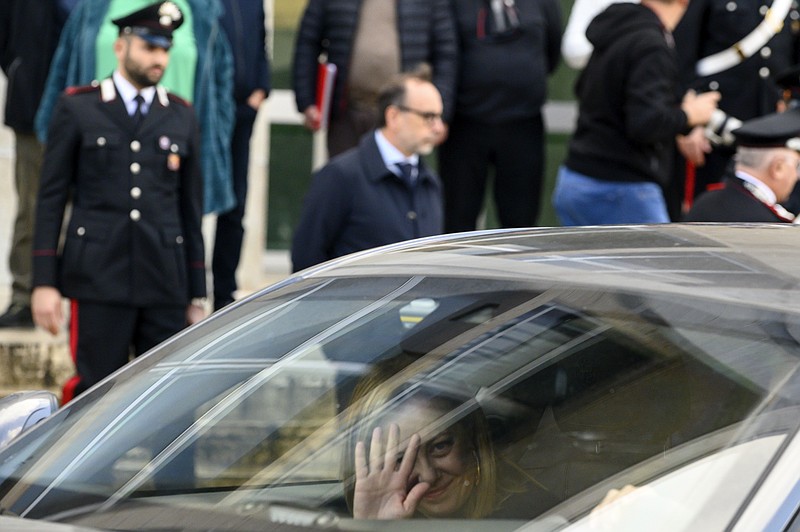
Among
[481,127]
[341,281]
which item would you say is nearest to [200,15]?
[481,127]

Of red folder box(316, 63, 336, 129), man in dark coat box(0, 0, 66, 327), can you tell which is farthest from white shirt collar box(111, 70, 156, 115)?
red folder box(316, 63, 336, 129)

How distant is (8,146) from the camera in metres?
7.53

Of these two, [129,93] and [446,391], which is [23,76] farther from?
[446,391]

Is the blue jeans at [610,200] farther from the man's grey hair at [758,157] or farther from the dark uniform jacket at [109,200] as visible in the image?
the dark uniform jacket at [109,200]

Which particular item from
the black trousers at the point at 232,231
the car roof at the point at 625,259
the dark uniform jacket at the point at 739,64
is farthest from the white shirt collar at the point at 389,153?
the car roof at the point at 625,259

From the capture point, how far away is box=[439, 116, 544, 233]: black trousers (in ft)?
23.0

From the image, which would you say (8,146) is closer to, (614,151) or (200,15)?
(200,15)

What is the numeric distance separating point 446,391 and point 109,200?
2648 mm

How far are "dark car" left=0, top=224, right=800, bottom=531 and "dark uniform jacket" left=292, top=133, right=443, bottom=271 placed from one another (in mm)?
2197

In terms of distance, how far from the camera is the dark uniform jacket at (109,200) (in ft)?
17.0

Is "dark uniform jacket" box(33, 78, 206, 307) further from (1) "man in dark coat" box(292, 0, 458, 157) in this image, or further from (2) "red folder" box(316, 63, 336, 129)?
(1) "man in dark coat" box(292, 0, 458, 157)

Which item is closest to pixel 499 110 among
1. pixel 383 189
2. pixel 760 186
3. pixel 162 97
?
pixel 383 189

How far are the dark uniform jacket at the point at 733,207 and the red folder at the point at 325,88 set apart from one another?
6.89 feet

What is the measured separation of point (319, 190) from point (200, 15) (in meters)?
1.44
